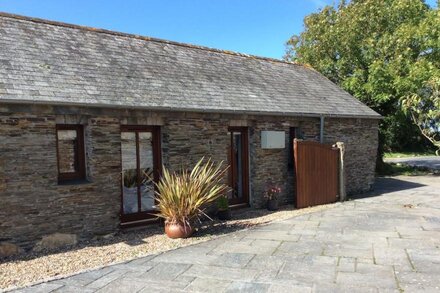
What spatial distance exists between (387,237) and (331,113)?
5897 millimetres

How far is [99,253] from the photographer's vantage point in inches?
284

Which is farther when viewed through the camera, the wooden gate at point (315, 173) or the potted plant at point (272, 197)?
the wooden gate at point (315, 173)

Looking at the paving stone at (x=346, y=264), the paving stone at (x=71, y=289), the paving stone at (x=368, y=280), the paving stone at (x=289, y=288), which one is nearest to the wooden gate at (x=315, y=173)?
the paving stone at (x=346, y=264)

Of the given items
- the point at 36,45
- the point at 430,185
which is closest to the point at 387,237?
the point at 36,45

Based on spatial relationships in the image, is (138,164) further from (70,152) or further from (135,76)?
(135,76)

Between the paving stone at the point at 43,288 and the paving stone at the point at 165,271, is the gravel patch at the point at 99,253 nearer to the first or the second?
the paving stone at the point at 43,288

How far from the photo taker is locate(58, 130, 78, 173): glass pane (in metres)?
8.09

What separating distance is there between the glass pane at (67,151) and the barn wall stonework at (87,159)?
0.99 feet

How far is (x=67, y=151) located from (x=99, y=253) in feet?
7.35

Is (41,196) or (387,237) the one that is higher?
(41,196)

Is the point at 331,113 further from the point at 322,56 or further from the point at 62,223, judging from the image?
the point at 322,56

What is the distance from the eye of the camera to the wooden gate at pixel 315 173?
11.8 metres

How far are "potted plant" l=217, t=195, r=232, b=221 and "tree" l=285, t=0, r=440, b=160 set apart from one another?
1110 centimetres

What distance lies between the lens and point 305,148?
469 inches
